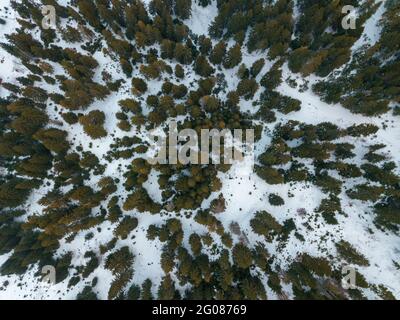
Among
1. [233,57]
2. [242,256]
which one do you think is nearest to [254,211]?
[242,256]

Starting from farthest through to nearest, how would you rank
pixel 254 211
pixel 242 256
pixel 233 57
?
pixel 254 211
pixel 233 57
pixel 242 256

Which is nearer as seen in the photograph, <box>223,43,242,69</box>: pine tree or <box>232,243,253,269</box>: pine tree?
<box>232,243,253,269</box>: pine tree

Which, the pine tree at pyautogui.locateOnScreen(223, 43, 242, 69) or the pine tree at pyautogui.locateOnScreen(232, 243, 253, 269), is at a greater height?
the pine tree at pyautogui.locateOnScreen(223, 43, 242, 69)

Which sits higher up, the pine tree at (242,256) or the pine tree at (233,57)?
the pine tree at (233,57)

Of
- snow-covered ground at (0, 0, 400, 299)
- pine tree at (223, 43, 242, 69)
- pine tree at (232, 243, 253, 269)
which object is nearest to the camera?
pine tree at (232, 243, 253, 269)

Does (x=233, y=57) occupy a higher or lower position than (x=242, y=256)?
higher

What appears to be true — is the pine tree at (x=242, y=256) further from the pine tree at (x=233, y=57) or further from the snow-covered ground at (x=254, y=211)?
the pine tree at (x=233, y=57)

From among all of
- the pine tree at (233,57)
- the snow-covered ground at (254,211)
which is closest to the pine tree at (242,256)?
Answer: the snow-covered ground at (254,211)

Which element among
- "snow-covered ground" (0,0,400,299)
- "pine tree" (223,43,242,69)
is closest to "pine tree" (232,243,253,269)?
"snow-covered ground" (0,0,400,299)

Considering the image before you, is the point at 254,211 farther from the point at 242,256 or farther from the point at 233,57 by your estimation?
the point at 233,57

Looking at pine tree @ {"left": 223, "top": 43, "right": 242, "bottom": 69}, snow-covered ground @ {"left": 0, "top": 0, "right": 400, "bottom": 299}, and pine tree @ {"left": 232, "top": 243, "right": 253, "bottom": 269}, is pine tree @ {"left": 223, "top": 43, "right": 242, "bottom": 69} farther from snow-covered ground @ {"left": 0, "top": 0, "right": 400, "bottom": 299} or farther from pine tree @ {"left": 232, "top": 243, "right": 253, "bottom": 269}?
pine tree @ {"left": 232, "top": 243, "right": 253, "bottom": 269}

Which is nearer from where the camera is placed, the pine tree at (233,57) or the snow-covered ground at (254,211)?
the pine tree at (233,57)
